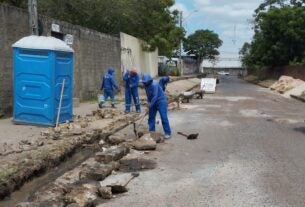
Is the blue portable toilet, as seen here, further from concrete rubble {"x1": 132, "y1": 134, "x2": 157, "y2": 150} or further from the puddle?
the puddle

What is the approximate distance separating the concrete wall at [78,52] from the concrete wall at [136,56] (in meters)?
1.68

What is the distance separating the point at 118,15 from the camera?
35.1 m

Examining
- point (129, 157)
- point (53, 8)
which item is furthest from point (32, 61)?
point (53, 8)

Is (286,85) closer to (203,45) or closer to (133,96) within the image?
(133,96)

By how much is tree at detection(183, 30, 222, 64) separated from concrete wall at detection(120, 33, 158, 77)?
252 ft

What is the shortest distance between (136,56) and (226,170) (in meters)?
29.3

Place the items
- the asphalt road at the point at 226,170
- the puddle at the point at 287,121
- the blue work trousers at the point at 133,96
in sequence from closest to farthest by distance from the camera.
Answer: the asphalt road at the point at 226,170 < the puddle at the point at 287,121 < the blue work trousers at the point at 133,96

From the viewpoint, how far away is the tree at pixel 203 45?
125231 millimetres

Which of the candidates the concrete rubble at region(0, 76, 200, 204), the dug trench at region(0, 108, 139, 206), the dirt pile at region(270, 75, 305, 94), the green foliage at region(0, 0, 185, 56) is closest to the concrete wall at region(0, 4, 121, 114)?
the concrete rubble at region(0, 76, 200, 204)

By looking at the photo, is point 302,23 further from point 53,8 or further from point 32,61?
point 32,61

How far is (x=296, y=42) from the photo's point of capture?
56344mm

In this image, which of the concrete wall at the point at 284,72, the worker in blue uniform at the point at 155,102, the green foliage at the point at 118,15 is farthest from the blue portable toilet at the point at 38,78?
the concrete wall at the point at 284,72

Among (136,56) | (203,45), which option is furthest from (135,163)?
(203,45)

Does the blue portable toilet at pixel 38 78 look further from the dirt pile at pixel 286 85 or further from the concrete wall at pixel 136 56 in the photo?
the dirt pile at pixel 286 85
